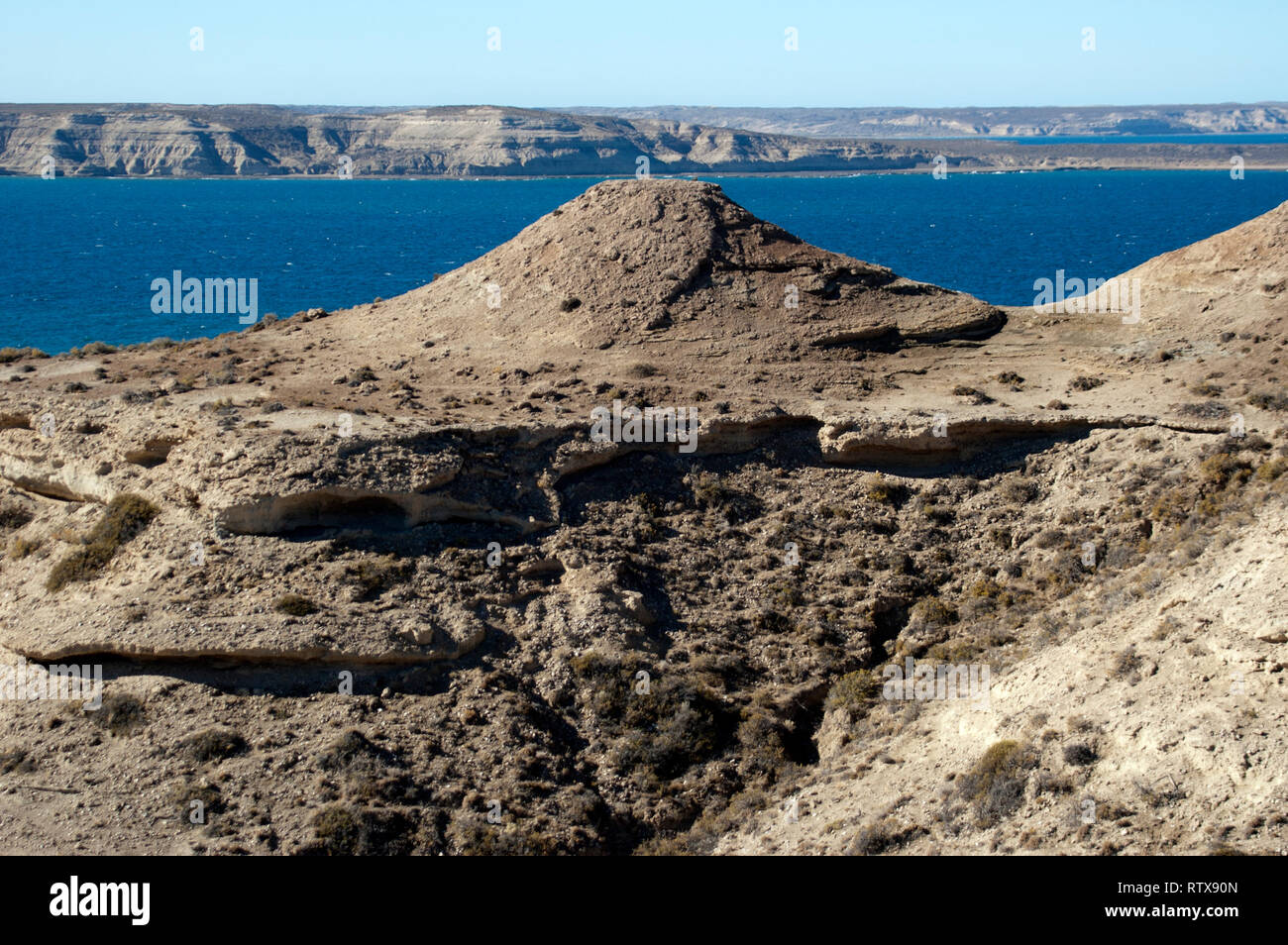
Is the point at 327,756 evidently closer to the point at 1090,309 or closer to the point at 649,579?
the point at 649,579

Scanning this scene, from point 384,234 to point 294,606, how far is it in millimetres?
107989

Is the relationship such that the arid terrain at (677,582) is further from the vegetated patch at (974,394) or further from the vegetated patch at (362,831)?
the vegetated patch at (974,394)

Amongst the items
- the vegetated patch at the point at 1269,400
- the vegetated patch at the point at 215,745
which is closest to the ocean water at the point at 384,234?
the vegetated patch at the point at 1269,400

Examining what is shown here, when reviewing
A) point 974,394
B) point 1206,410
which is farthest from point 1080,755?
point 974,394

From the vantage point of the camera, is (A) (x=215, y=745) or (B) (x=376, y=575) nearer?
(A) (x=215, y=745)

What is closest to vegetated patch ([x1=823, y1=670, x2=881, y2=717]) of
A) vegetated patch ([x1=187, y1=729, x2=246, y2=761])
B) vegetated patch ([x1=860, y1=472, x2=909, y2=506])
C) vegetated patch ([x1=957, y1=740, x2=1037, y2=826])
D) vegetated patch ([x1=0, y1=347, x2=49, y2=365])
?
vegetated patch ([x1=957, y1=740, x2=1037, y2=826])

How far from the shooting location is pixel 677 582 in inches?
1048

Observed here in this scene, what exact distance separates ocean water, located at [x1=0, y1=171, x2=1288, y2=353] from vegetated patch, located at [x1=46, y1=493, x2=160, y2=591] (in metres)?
41.9

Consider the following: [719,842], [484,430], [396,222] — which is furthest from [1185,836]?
[396,222]

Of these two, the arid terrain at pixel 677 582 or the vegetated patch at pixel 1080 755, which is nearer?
the vegetated patch at pixel 1080 755

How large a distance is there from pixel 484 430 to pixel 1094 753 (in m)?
15.9

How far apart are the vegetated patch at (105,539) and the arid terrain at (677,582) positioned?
7 centimetres

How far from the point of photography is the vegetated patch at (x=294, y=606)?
24031 mm

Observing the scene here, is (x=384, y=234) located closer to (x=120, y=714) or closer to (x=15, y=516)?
(x=15, y=516)
